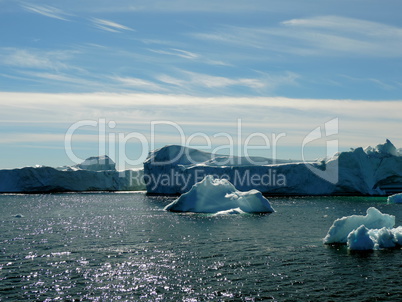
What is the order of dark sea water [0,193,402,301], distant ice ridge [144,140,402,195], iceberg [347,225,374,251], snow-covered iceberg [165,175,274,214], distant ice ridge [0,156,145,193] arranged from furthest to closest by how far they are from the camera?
distant ice ridge [0,156,145,193]
distant ice ridge [144,140,402,195]
snow-covered iceberg [165,175,274,214]
iceberg [347,225,374,251]
dark sea water [0,193,402,301]

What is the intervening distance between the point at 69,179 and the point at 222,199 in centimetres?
5734

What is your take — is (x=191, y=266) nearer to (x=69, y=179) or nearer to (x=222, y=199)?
(x=222, y=199)

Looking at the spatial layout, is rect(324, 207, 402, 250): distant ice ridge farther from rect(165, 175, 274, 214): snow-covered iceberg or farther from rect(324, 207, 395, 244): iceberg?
rect(165, 175, 274, 214): snow-covered iceberg

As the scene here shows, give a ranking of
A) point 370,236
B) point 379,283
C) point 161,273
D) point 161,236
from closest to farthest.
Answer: point 379,283
point 161,273
point 370,236
point 161,236

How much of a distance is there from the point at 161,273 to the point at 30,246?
30.6 feet

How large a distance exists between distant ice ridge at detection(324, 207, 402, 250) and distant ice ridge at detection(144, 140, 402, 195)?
131ft

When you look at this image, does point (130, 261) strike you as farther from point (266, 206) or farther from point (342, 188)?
point (342, 188)

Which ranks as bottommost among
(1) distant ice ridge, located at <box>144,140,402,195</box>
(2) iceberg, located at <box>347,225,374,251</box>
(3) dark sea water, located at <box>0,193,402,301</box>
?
(3) dark sea water, located at <box>0,193,402,301</box>

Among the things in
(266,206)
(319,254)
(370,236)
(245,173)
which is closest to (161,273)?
(319,254)

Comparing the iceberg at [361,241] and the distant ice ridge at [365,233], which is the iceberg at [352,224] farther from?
the iceberg at [361,241]

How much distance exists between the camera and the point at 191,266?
18016 mm

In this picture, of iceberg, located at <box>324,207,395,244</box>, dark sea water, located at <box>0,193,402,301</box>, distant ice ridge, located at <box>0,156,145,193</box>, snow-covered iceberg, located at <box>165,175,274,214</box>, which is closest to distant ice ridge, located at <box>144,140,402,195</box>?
distant ice ridge, located at <box>0,156,145,193</box>

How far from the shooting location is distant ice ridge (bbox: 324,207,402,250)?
68.2ft

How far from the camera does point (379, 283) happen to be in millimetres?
14984
